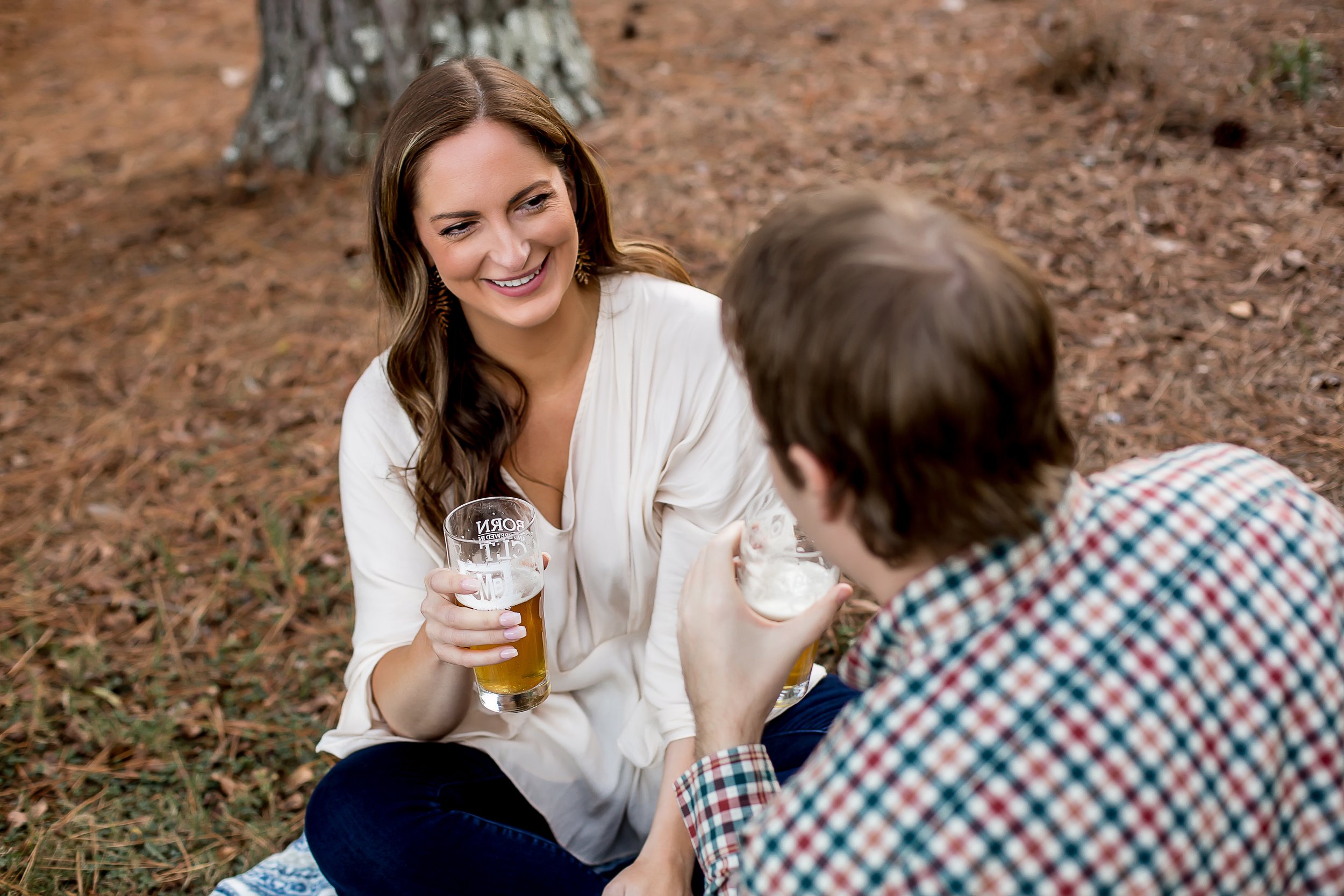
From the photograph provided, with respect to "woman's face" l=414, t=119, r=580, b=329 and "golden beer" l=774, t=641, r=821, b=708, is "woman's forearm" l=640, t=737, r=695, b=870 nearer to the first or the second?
"golden beer" l=774, t=641, r=821, b=708

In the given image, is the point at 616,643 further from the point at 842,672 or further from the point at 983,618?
the point at 983,618

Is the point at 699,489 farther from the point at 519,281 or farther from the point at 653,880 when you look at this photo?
the point at 653,880

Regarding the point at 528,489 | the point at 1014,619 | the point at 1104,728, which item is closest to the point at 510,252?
the point at 528,489

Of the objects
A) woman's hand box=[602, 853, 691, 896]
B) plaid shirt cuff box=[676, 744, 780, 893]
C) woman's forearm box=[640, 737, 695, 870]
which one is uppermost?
plaid shirt cuff box=[676, 744, 780, 893]

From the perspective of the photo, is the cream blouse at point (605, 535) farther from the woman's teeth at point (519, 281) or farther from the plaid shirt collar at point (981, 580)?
the plaid shirt collar at point (981, 580)

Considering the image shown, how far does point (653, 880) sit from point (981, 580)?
1234 mm

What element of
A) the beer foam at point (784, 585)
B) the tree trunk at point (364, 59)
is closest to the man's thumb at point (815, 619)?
the beer foam at point (784, 585)

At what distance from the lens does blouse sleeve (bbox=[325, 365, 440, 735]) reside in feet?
8.16

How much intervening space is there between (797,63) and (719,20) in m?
0.98

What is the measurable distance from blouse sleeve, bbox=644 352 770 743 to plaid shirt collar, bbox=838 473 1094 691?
1.17m

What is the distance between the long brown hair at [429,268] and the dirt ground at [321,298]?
2.80 feet

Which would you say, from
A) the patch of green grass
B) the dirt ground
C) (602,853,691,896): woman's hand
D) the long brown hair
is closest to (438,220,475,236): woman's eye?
the long brown hair

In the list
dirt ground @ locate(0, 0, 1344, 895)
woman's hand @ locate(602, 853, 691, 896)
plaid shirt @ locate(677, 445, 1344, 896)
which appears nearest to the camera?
plaid shirt @ locate(677, 445, 1344, 896)

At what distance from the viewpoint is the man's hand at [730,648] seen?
5.78 ft
